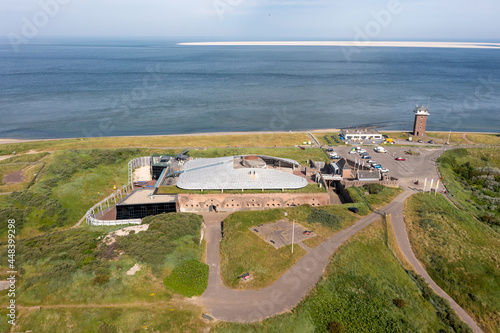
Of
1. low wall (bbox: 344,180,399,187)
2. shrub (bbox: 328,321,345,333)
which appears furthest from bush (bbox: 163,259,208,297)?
low wall (bbox: 344,180,399,187)

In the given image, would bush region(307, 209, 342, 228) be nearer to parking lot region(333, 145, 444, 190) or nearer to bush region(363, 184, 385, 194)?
bush region(363, 184, 385, 194)

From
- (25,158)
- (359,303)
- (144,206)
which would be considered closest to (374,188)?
(359,303)

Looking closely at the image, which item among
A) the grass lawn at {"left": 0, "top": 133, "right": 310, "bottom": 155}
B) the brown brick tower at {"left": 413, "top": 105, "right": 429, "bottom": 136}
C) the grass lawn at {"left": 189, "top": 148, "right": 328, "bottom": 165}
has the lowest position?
the grass lawn at {"left": 0, "top": 133, "right": 310, "bottom": 155}

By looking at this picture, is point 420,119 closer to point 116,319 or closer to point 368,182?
point 368,182

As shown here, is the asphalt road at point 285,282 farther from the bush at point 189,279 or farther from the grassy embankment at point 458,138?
the grassy embankment at point 458,138

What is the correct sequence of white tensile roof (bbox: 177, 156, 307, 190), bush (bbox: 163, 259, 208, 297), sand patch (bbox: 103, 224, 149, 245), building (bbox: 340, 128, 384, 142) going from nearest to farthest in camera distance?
bush (bbox: 163, 259, 208, 297), sand patch (bbox: 103, 224, 149, 245), white tensile roof (bbox: 177, 156, 307, 190), building (bbox: 340, 128, 384, 142)

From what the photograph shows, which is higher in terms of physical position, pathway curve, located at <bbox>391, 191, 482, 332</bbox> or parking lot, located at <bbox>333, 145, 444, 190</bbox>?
parking lot, located at <bbox>333, 145, 444, 190</bbox>

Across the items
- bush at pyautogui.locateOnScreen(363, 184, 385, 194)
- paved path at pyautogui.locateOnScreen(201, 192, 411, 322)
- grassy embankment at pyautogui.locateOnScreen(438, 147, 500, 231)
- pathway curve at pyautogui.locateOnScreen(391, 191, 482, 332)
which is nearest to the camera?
paved path at pyautogui.locateOnScreen(201, 192, 411, 322)
